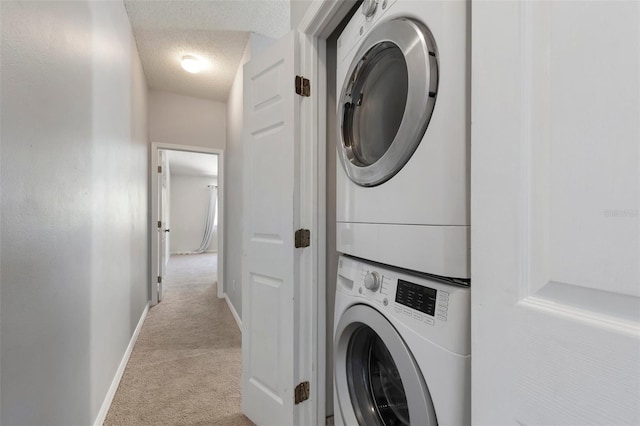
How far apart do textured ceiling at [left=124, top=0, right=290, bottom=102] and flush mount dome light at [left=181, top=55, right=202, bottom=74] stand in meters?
0.05

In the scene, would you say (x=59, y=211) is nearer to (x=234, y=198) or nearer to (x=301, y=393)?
(x=301, y=393)

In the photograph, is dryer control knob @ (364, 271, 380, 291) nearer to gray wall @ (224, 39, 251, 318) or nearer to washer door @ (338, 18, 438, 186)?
washer door @ (338, 18, 438, 186)

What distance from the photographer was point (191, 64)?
2.84m

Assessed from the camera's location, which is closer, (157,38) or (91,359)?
(91,359)

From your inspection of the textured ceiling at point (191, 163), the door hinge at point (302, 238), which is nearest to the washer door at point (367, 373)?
the door hinge at point (302, 238)

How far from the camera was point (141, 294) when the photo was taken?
2.79m

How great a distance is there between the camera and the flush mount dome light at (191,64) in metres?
2.79

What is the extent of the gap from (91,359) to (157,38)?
8.46 feet

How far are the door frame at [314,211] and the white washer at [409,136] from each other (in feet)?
1.07

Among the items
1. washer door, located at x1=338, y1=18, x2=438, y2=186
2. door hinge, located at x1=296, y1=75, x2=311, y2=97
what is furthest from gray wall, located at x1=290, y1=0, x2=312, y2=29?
washer door, located at x1=338, y1=18, x2=438, y2=186

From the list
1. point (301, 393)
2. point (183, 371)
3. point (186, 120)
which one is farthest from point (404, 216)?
point (186, 120)

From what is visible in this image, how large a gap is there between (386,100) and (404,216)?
0.39 meters
